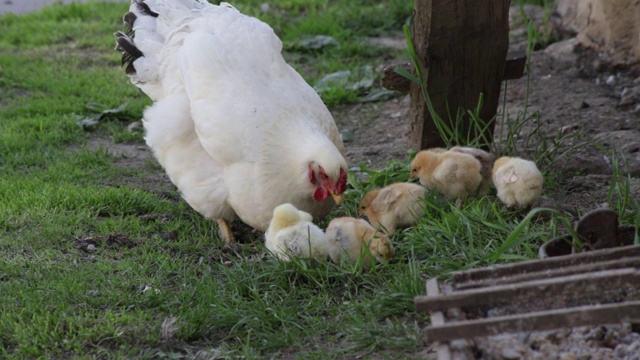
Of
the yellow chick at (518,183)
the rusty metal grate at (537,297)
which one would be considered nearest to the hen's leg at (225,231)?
the yellow chick at (518,183)

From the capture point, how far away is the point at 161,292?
3.79 meters

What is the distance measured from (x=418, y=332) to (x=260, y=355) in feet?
1.91

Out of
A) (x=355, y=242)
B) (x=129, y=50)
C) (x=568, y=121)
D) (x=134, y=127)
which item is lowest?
(x=134, y=127)

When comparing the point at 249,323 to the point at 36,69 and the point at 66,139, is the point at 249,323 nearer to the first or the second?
the point at 66,139

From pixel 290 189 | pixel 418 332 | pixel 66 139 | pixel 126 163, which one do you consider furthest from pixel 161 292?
pixel 66 139

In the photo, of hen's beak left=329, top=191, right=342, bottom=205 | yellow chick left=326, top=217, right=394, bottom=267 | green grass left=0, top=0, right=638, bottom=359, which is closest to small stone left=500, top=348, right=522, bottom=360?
green grass left=0, top=0, right=638, bottom=359

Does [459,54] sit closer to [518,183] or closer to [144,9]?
[518,183]

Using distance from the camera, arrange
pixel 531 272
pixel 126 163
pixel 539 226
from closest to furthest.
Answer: pixel 531 272, pixel 539 226, pixel 126 163

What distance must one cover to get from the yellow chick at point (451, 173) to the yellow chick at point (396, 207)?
112 millimetres

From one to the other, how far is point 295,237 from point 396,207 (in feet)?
1.90

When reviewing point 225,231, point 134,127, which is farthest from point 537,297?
point 134,127

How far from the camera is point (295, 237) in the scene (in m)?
3.92

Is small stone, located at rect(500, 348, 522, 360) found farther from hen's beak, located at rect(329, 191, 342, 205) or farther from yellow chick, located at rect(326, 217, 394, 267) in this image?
hen's beak, located at rect(329, 191, 342, 205)

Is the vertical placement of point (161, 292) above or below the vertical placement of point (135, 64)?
below
